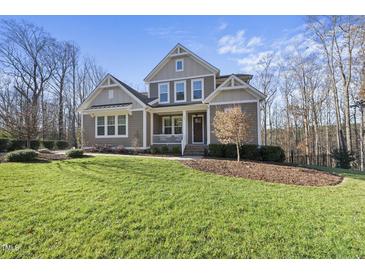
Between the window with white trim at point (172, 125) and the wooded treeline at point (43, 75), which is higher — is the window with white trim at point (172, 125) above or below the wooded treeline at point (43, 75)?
below

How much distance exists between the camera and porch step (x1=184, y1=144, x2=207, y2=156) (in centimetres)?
1501

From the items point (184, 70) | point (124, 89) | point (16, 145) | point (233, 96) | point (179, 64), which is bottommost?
point (16, 145)

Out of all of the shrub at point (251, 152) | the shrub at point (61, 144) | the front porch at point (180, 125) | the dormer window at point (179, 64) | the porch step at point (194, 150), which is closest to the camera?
the shrub at point (251, 152)

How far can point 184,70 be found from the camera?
17.8m

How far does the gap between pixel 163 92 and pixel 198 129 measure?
15.1 feet

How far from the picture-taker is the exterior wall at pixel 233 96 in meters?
14.5

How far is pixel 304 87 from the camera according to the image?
27.2 meters

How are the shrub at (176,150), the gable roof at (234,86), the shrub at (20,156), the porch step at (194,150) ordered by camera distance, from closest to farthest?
the shrub at (20,156) < the gable roof at (234,86) < the shrub at (176,150) < the porch step at (194,150)

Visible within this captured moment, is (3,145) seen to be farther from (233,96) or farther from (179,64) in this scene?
(233,96)

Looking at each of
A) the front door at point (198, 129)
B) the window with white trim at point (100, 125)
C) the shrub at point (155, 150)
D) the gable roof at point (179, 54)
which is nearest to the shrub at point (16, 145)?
the window with white trim at point (100, 125)

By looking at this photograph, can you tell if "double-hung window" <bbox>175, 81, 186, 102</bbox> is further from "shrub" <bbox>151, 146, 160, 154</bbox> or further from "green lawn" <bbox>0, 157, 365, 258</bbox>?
"green lawn" <bbox>0, 157, 365, 258</bbox>

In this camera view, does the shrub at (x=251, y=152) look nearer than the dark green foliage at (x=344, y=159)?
Yes

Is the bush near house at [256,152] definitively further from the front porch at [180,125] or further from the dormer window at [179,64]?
the dormer window at [179,64]

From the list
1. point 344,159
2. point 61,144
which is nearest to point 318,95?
point 344,159
